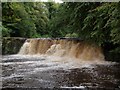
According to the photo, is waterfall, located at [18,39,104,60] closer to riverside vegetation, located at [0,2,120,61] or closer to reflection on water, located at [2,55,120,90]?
riverside vegetation, located at [0,2,120,61]

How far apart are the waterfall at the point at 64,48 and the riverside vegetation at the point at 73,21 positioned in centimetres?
50

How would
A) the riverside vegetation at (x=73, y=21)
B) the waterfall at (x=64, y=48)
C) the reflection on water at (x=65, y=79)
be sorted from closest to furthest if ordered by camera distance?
→ 1. the reflection on water at (x=65, y=79)
2. the riverside vegetation at (x=73, y=21)
3. the waterfall at (x=64, y=48)

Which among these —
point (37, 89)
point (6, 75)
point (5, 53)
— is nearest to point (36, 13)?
point (5, 53)

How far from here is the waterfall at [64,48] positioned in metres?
13.5

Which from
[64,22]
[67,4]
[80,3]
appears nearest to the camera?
[80,3]

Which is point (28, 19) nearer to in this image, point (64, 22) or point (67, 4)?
point (64, 22)

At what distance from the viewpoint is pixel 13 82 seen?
714cm

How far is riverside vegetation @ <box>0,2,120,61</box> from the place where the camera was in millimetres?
8094

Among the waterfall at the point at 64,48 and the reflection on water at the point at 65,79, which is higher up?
the waterfall at the point at 64,48

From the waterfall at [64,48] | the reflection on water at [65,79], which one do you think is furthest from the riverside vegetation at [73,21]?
the reflection on water at [65,79]

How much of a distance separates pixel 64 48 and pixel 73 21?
2.85 m

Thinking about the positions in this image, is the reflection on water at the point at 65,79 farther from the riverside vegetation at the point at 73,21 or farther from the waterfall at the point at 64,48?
the waterfall at the point at 64,48

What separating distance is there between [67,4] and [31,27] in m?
12.6

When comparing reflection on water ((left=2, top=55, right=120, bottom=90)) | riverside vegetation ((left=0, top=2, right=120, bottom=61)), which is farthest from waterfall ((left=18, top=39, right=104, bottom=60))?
reflection on water ((left=2, top=55, right=120, bottom=90))
